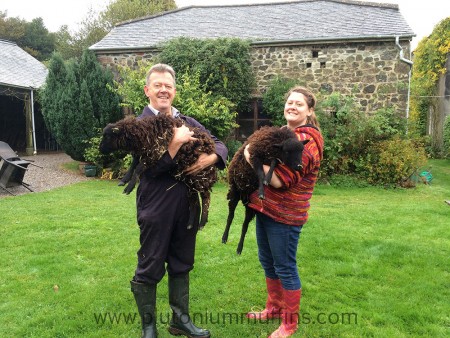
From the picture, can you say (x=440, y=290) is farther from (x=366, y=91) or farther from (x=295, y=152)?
(x=366, y=91)

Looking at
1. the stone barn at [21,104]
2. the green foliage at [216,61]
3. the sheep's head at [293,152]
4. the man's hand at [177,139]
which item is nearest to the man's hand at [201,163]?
the man's hand at [177,139]

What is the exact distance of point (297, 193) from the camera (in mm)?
2672

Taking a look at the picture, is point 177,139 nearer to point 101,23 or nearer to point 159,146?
point 159,146

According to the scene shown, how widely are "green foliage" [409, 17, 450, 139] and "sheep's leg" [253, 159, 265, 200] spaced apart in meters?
14.8

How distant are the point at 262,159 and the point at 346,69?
32.9 ft

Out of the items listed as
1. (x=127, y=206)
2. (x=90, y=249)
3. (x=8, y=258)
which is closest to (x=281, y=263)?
(x=90, y=249)

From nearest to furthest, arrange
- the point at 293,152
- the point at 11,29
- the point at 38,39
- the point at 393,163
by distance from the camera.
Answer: the point at 293,152 → the point at 393,163 → the point at 11,29 → the point at 38,39

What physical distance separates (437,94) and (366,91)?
25.8 ft

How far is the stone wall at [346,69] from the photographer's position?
11.0 metres

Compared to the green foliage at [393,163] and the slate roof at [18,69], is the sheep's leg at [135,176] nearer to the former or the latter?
the green foliage at [393,163]

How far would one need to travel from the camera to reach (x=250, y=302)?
11.4 ft

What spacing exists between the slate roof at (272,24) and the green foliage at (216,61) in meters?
1.01

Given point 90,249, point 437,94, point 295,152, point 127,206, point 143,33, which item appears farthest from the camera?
point 437,94

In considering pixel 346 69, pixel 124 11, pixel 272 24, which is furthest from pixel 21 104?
pixel 346 69
